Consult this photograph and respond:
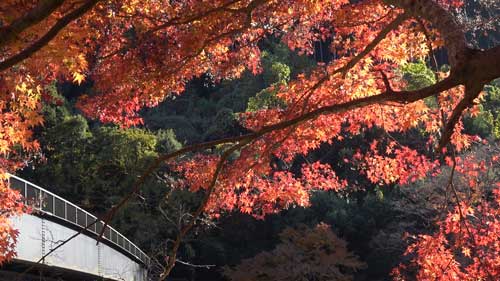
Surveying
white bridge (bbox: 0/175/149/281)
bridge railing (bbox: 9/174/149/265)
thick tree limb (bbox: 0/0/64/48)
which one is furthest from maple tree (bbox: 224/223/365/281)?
thick tree limb (bbox: 0/0/64/48)

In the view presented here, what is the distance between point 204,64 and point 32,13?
4.40m

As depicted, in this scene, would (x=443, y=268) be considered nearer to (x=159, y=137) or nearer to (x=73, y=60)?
(x=73, y=60)

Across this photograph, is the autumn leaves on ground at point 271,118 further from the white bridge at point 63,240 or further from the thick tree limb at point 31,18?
the white bridge at point 63,240

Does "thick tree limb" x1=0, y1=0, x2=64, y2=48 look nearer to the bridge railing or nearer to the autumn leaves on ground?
the autumn leaves on ground

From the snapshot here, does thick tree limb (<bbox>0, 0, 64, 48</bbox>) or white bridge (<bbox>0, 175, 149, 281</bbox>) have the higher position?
white bridge (<bbox>0, 175, 149, 281</bbox>)

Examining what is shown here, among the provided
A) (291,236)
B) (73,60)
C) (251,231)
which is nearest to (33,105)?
(73,60)

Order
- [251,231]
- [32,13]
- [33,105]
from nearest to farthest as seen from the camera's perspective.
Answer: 1. [32,13]
2. [33,105]
3. [251,231]

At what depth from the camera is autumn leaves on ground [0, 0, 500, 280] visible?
4.84m

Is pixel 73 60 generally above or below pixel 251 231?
below

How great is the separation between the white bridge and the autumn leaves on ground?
1860 millimetres

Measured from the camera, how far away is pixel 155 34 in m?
7.48

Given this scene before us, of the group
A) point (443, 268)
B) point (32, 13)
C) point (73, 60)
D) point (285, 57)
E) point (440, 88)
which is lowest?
point (443, 268)

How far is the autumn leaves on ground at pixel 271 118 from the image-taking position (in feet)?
15.9

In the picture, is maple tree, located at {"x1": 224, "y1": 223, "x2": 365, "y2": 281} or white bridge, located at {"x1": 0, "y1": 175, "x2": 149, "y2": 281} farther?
maple tree, located at {"x1": 224, "y1": 223, "x2": 365, "y2": 281}
